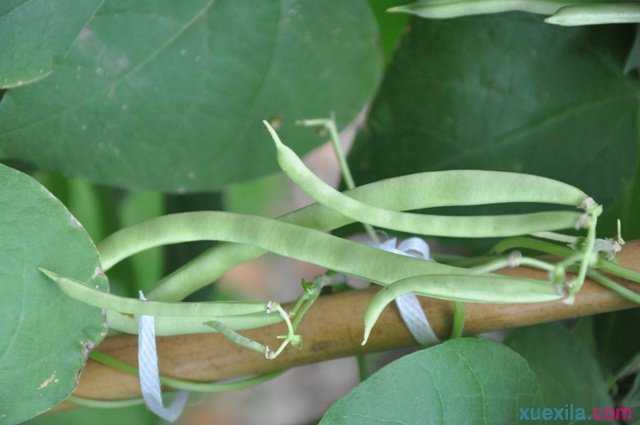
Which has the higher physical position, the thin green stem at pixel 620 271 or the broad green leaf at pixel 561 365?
the thin green stem at pixel 620 271

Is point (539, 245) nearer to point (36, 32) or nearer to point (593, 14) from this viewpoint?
point (593, 14)

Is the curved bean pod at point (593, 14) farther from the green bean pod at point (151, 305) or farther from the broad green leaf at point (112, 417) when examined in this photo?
the broad green leaf at point (112, 417)

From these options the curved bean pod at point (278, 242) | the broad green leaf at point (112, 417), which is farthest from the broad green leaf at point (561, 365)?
the broad green leaf at point (112, 417)

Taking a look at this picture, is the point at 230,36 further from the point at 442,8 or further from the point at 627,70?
the point at 627,70

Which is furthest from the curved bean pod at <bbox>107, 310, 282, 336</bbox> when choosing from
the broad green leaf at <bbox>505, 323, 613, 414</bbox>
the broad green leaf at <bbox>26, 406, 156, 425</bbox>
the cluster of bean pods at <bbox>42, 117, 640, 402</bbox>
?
the broad green leaf at <bbox>26, 406, 156, 425</bbox>

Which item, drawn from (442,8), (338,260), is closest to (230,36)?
(442,8)

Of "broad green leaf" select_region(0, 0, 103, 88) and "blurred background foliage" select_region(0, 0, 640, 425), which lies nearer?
"broad green leaf" select_region(0, 0, 103, 88)

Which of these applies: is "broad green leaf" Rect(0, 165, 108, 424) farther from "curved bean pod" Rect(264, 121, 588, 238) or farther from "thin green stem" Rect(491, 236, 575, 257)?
"thin green stem" Rect(491, 236, 575, 257)
